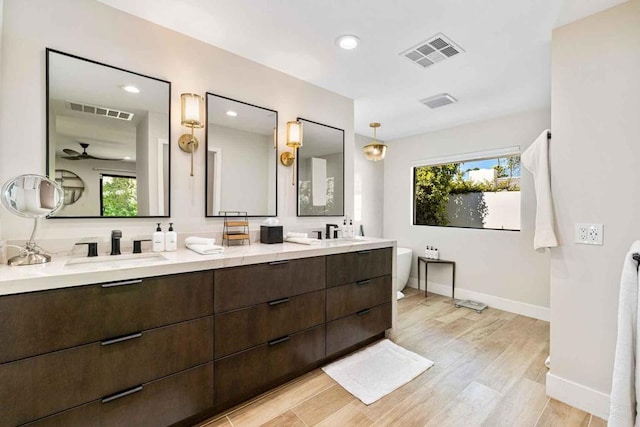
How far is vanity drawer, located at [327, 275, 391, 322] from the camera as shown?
2244 mm

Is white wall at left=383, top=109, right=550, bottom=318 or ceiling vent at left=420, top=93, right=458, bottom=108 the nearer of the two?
ceiling vent at left=420, top=93, right=458, bottom=108

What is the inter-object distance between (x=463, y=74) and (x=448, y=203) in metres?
2.14

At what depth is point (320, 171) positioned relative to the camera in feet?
9.70

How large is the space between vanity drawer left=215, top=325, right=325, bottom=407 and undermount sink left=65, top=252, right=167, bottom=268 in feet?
A: 2.40

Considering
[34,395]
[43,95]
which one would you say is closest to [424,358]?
[34,395]

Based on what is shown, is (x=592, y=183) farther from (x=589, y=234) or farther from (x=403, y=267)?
(x=403, y=267)

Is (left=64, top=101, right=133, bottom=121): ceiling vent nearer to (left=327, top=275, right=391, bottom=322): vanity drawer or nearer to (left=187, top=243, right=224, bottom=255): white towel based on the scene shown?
(left=187, top=243, right=224, bottom=255): white towel

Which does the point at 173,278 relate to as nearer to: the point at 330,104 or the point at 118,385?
the point at 118,385

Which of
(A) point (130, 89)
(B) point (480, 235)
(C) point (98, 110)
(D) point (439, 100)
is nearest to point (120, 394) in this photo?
(C) point (98, 110)

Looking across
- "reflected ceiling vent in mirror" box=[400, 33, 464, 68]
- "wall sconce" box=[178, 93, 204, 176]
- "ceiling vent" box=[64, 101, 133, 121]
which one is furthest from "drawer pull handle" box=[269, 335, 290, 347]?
"reflected ceiling vent in mirror" box=[400, 33, 464, 68]

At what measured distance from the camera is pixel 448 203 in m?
4.32

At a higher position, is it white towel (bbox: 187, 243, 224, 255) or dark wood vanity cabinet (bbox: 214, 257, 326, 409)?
white towel (bbox: 187, 243, 224, 255)

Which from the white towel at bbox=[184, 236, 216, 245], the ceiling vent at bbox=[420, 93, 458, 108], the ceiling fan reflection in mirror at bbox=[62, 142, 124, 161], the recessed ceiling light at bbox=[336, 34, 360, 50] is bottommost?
the white towel at bbox=[184, 236, 216, 245]

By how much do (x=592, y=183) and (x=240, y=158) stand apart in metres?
2.53
